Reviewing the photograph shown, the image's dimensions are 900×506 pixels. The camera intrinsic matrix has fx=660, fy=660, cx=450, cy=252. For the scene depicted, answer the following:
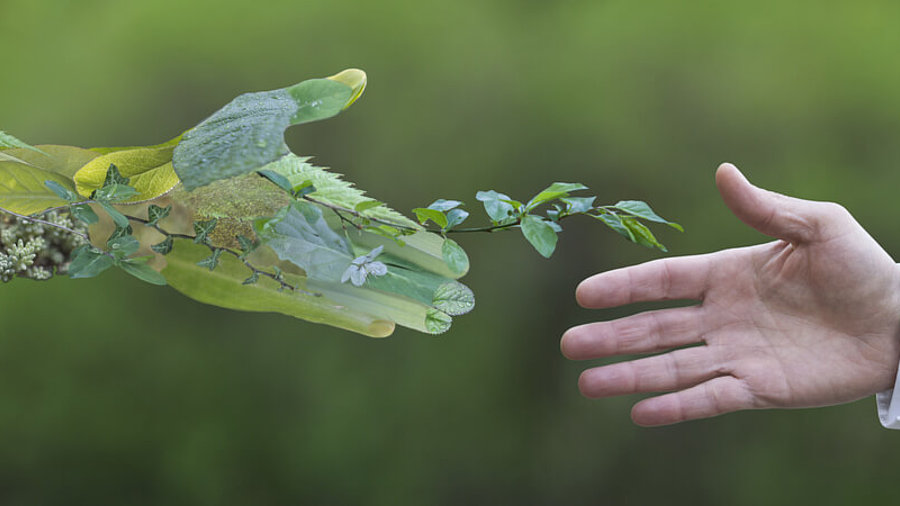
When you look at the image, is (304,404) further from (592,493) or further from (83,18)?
(83,18)

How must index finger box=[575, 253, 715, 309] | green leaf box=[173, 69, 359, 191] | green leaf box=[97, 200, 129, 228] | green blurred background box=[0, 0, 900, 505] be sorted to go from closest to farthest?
1. green leaf box=[173, 69, 359, 191]
2. green leaf box=[97, 200, 129, 228]
3. index finger box=[575, 253, 715, 309]
4. green blurred background box=[0, 0, 900, 505]

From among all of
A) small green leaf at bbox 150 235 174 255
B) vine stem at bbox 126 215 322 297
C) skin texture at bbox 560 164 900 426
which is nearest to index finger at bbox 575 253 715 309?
skin texture at bbox 560 164 900 426

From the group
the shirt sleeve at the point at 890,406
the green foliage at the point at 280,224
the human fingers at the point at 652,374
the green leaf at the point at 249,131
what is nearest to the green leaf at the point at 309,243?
the green foliage at the point at 280,224

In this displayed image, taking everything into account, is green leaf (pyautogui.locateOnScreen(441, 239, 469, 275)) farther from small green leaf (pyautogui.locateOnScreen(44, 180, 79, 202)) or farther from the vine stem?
small green leaf (pyautogui.locateOnScreen(44, 180, 79, 202))

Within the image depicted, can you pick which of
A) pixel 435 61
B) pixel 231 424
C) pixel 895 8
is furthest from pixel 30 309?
pixel 895 8

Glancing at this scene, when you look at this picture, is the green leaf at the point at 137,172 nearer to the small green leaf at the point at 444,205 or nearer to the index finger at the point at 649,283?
the small green leaf at the point at 444,205

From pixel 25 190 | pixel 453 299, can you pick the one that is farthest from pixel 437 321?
pixel 25 190
